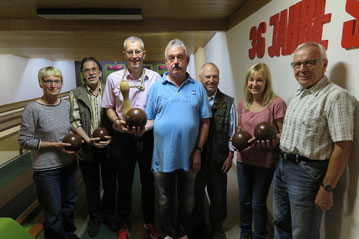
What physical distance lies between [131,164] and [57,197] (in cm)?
58

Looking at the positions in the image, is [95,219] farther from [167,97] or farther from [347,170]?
[347,170]

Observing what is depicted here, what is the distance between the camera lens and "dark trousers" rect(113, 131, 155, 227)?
6.16 ft

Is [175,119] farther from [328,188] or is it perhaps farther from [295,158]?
[328,188]

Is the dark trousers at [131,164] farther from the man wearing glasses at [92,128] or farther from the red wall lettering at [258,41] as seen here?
the red wall lettering at [258,41]

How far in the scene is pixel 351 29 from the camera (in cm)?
123

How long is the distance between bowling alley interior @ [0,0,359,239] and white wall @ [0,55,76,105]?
2.06 m

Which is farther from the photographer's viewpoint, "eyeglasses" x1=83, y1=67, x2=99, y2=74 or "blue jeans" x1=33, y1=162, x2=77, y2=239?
"eyeglasses" x1=83, y1=67, x2=99, y2=74

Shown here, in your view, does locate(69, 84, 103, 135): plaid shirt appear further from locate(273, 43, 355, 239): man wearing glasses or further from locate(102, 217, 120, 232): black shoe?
locate(273, 43, 355, 239): man wearing glasses

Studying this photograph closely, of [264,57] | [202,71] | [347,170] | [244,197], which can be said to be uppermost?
[264,57]

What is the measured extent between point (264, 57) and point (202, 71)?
0.93m

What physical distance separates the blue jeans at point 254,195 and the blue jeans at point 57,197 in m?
1.32

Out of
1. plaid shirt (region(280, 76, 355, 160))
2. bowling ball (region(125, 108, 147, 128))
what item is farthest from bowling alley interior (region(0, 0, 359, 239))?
bowling ball (region(125, 108, 147, 128))

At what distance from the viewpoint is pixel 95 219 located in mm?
2182

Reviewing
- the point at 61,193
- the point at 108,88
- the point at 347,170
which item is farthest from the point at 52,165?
the point at 347,170
